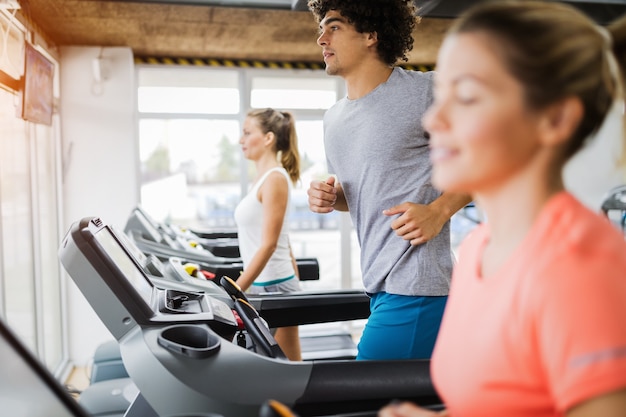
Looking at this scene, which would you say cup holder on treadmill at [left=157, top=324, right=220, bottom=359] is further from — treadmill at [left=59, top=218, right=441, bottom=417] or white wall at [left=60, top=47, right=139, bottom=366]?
white wall at [left=60, top=47, right=139, bottom=366]

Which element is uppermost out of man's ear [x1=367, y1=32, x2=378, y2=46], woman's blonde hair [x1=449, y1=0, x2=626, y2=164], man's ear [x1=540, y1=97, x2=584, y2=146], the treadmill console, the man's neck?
man's ear [x1=367, y1=32, x2=378, y2=46]

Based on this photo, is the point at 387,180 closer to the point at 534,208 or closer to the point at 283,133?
the point at 534,208

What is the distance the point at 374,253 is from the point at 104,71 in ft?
13.2

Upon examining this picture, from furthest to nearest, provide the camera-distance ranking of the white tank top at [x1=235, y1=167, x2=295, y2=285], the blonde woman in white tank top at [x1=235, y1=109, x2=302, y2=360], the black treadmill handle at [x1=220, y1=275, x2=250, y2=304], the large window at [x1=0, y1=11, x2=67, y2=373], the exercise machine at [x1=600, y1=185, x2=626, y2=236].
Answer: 1. the exercise machine at [x1=600, y1=185, x2=626, y2=236]
2. the large window at [x1=0, y1=11, x2=67, y2=373]
3. the white tank top at [x1=235, y1=167, x2=295, y2=285]
4. the blonde woman in white tank top at [x1=235, y1=109, x2=302, y2=360]
5. the black treadmill handle at [x1=220, y1=275, x2=250, y2=304]

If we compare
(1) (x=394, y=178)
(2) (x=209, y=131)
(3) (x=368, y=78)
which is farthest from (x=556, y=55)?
(2) (x=209, y=131)

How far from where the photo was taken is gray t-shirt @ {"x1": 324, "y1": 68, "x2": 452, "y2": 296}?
1.69 m

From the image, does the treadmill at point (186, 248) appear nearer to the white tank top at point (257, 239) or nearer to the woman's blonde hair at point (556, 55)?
the white tank top at point (257, 239)

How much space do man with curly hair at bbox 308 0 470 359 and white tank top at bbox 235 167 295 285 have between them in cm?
129

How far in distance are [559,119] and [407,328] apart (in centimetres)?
101

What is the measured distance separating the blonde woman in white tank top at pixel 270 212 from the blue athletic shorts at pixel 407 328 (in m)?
1.31

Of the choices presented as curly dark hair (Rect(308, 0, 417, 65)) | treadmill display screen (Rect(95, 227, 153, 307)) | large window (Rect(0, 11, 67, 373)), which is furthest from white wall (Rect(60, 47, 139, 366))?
curly dark hair (Rect(308, 0, 417, 65))

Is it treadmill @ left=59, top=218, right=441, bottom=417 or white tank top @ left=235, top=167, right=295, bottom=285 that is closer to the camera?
treadmill @ left=59, top=218, right=441, bottom=417

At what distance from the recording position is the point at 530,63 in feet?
2.49

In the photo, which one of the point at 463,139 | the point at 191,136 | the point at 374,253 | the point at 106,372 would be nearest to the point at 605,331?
the point at 463,139
